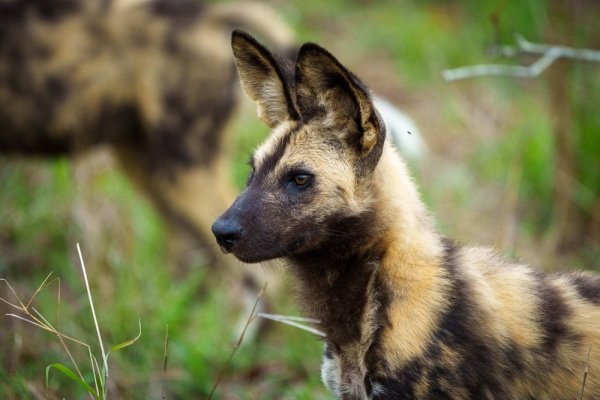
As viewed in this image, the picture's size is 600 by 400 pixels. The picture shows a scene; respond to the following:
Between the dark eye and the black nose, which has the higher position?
the dark eye

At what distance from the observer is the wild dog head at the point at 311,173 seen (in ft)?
8.95

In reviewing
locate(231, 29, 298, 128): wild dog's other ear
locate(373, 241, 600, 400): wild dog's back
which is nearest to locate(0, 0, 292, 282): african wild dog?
locate(231, 29, 298, 128): wild dog's other ear

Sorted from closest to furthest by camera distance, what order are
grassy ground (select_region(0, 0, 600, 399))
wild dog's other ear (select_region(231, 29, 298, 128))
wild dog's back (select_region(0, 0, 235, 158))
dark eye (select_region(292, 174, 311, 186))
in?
dark eye (select_region(292, 174, 311, 186)) → wild dog's other ear (select_region(231, 29, 298, 128)) → grassy ground (select_region(0, 0, 600, 399)) → wild dog's back (select_region(0, 0, 235, 158))

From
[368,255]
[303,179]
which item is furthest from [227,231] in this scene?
[368,255]

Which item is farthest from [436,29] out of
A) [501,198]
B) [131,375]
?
[131,375]

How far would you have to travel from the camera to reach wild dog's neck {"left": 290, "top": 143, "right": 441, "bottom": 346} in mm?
2783

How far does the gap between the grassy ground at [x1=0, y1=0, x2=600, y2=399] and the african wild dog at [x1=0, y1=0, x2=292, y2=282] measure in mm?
376

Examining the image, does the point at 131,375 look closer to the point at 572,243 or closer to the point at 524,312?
the point at 524,312

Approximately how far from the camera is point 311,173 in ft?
9.18

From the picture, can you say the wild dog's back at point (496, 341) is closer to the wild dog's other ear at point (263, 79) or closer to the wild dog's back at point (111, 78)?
the wild dog's other ear at point (263, 79)

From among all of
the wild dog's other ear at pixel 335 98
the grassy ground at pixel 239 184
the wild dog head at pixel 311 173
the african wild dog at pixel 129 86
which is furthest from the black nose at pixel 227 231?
the african wild dog at pixel 129 86

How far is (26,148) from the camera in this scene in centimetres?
552

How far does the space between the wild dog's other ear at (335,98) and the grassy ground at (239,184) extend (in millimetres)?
714

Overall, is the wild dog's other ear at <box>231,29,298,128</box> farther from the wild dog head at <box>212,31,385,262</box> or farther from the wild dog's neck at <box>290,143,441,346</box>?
the wild dog's neck at <box>290,143,441,346</box>
